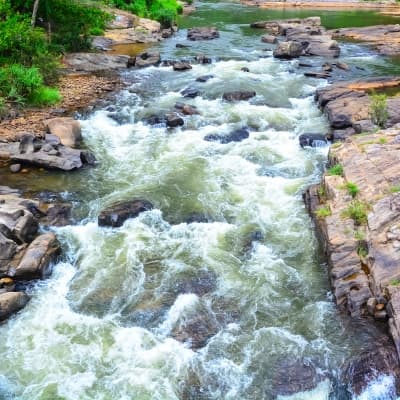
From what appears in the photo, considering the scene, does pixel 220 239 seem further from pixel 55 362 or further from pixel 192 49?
pixel 192 49

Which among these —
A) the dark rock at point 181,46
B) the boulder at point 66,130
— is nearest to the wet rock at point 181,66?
the dark rock at point 181,46

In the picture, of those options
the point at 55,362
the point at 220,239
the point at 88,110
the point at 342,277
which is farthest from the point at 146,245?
the point at 88,110

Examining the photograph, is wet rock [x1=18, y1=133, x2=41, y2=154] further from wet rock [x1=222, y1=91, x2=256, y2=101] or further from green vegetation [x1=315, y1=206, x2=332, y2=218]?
green vegetation [x1=315, y1=206, x2=332, y2=218]

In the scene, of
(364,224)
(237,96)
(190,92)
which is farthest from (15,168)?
(237,96)

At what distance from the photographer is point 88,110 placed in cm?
1839

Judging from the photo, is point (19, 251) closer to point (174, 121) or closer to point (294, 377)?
point (294, 377)

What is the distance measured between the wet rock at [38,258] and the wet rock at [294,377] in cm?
507

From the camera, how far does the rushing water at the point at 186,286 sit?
7590 millimetres

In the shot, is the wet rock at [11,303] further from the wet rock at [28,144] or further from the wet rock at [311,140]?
the wet rock at [311,140]

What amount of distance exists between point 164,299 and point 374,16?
161ft

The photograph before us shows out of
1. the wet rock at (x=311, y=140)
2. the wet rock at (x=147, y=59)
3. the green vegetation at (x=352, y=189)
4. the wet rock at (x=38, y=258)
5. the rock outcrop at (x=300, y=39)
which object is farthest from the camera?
the rock outcrop at (x=300, y=39)

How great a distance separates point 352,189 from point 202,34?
2602cm

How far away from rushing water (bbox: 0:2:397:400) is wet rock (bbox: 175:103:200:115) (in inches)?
53.3

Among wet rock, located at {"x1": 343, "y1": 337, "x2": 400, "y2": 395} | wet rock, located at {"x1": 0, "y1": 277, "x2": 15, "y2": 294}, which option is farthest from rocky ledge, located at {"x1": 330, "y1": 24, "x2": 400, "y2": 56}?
wet rock, located at {"x1": 0, "y1": 277, "x2": 15, "y2": 294}
